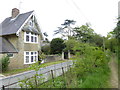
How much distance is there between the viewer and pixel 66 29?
3092cm

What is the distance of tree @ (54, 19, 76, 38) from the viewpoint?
3033 centimetres

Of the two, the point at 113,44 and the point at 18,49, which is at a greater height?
the point at 113,44

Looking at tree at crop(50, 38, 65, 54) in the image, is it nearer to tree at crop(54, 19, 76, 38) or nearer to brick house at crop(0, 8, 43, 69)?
tree at crop(54, 19, 76, 38)

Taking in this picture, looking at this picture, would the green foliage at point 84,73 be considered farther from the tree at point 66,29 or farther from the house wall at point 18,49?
the tree at point 66,29

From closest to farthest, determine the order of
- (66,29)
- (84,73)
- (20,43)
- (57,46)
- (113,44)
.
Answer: (84,73)
(113,44)
(20,43)
(57,46)
(66,29)

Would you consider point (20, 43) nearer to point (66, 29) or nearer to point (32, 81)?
point (32, 81)

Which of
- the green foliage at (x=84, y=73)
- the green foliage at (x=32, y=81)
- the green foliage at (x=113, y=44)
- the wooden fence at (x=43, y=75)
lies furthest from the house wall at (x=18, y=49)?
the green foliage at (x=113, y=44)

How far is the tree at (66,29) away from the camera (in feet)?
99.5

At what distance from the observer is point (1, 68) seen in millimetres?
9047

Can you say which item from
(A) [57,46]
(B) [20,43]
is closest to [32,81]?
(B) [20,43]

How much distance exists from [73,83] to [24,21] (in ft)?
35.0

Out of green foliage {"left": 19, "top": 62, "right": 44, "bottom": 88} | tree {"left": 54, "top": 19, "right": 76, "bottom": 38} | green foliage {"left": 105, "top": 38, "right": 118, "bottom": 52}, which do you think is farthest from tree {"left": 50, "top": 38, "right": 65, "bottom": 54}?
green foliage {"left": 19, "top": 62, "right": 44, "bottom": 88}

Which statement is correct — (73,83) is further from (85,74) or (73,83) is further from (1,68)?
(1,68)

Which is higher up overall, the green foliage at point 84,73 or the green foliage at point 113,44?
the green foliage at point 113,44
